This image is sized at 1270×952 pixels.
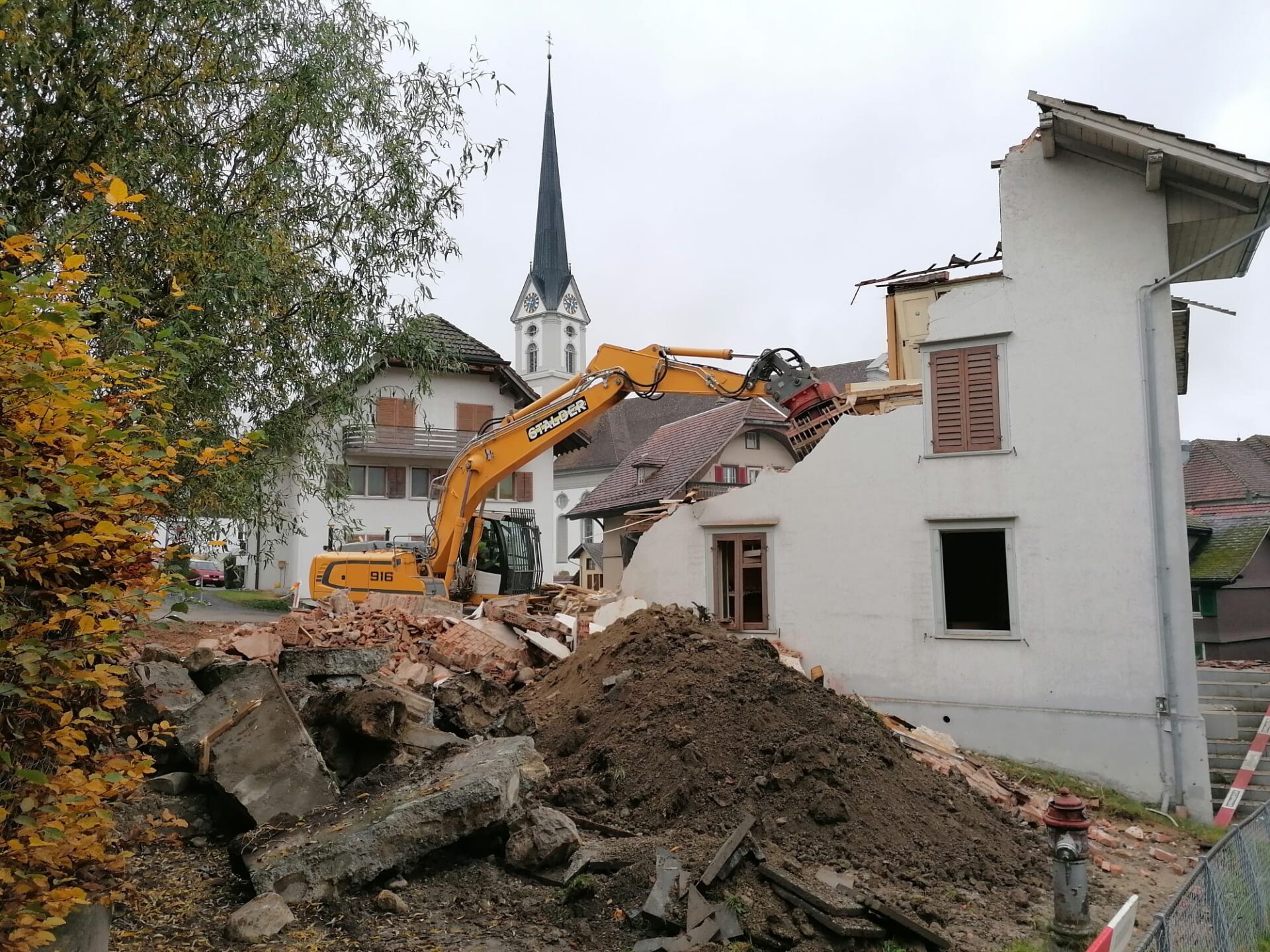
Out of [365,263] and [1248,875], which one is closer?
[1248,875]

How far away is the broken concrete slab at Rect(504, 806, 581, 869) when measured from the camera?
5.94 meters

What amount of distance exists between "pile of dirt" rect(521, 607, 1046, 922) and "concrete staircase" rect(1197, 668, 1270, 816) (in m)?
3.98

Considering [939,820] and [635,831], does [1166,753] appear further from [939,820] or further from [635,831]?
[635,831]

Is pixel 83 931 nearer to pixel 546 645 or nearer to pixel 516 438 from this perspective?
pixel 546 645

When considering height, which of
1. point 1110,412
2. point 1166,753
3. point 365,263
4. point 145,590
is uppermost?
point 365,263

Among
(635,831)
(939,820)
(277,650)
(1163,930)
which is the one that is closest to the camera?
(1163,930)

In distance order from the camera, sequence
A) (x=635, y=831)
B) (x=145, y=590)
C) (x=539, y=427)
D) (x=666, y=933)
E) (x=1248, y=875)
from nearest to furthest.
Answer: (x=145, y=590) → (x=666, y=933) → (x=1248, y=875) → (x=635, y=831) → (x=539, y=427)

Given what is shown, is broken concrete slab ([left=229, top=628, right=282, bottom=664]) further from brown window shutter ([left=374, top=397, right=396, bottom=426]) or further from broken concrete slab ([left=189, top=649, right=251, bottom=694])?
brown window shutter ([left=374, top=397, right=396, bottom=426])

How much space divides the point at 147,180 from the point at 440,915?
5.51 metres

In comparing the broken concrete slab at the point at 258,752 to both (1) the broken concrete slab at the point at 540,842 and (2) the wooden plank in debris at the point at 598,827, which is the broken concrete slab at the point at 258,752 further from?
(2) the wooden plank in debris at the point at 598,827

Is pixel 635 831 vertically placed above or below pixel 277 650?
below

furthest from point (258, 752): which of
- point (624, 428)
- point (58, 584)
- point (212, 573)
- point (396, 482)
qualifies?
point (624, 428)

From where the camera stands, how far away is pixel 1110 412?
35.2ft

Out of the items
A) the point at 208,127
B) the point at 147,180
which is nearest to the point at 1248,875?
the point at 147,180
